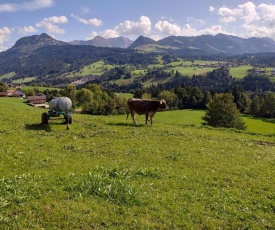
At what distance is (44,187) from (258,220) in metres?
10.3

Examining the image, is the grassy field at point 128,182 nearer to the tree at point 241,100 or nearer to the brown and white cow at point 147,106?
the brown and white cow at point 147,106

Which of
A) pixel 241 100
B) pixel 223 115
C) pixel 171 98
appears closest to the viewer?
pixel 223 115

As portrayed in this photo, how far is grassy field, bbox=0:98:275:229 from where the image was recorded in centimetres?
1180

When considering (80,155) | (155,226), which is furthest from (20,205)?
(80,155)

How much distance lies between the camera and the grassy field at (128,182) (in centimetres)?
1180

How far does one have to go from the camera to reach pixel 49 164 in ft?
57.6

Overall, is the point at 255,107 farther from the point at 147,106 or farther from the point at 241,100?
the point at 147,106

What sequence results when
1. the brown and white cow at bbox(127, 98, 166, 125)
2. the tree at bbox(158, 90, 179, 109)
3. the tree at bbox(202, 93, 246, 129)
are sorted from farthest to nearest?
the tree at bbox(158, 90, 179, 109) → the tree at bbox(202, 93, 246, 129) → the brown and white cow at bbox(127, 98, 166, 125)

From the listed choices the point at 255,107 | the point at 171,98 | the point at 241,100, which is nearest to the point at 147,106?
the point at 171,98

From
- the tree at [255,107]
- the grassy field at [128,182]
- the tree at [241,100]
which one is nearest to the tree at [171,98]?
the tree at [241,100]

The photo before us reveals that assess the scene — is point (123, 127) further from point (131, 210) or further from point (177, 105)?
point (177, 105)

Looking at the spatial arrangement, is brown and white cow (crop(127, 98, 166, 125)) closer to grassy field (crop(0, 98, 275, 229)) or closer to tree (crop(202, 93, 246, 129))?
grassy field (crop(0, 98, 275, 229))

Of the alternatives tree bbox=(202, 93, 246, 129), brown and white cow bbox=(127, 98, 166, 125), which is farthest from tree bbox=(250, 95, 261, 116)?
brown and white cow bbox=(127, 98, 166, 125)

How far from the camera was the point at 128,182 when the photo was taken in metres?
15.1
